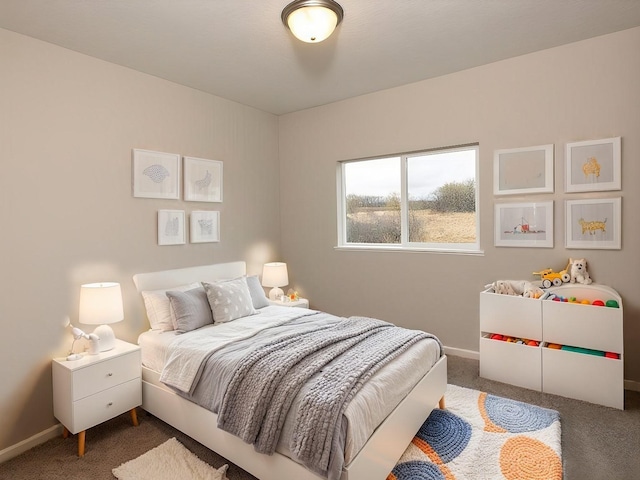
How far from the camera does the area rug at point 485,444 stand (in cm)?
201

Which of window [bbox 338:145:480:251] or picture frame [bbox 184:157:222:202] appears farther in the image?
window [bbox 338:145:480:251]

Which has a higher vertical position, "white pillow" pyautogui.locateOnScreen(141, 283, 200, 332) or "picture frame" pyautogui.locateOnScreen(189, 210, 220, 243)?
"picture frame" pyautogui.locateOnScreen(189, 210, 220, 243)

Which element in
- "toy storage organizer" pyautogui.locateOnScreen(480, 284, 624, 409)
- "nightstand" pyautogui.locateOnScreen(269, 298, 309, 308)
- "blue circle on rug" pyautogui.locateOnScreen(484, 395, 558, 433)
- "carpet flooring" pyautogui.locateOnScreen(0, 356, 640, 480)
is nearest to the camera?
"carpet flooring" pyautogui.locateOnScreen(0, 356, 640, 480)

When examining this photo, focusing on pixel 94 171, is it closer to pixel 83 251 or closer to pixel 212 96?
pixel 83 251

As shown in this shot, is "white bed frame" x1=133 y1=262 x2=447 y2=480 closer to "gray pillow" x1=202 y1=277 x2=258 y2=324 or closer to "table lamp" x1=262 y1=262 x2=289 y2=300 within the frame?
"gray pillow" x1=202 y1=277 x2=258 y2=324

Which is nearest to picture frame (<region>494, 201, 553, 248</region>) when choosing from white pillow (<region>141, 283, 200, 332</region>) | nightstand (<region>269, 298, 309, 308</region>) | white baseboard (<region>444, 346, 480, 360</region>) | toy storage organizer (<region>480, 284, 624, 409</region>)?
toy storage organizer (<region>480, 284, 624, 409</region>)

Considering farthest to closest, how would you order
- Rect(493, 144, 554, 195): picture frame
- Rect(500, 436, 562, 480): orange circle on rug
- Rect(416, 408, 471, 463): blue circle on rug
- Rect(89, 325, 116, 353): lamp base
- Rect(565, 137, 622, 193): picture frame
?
Rect(493, 144, 554, 195): picture frame, Rect(565, 137, 622, 193): picture frame, Rect(89, 325, 116, 353): lamp base, Rect(416, 408, 471, 463): blue circle on rug, Rect(500, 436, 562, 480): orange circle on rug

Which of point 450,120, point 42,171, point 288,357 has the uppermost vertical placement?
point 450,120

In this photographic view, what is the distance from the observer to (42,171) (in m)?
2.60

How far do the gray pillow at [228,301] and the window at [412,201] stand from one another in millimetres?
1569

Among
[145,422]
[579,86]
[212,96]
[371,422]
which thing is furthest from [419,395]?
[212,96]

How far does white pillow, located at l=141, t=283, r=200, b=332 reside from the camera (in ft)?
9.77

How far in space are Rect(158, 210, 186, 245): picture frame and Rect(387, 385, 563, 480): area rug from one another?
102 inches

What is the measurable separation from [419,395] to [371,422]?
58cm
